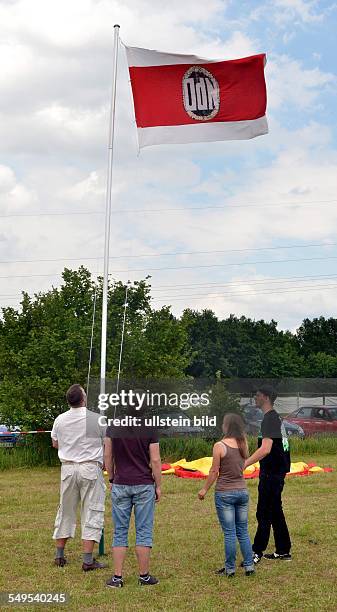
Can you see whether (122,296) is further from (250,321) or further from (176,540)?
(250,321)

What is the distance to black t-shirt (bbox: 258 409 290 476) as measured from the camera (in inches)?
293

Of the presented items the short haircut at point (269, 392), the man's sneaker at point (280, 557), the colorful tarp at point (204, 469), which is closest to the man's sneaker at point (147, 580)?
the man's sneaker at point (280, 557)

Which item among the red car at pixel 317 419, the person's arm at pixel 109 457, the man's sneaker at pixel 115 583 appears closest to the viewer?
the man's sneaker at pixel 115 583

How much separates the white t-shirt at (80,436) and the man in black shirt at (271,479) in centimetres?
158

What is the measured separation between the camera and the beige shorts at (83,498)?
24.1ft

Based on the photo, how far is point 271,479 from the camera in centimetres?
752

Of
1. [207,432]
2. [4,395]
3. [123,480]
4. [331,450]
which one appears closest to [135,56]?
[207,432]

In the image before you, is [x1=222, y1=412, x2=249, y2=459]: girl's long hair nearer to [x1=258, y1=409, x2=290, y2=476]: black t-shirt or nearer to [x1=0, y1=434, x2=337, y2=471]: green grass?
[x1=258, y1=409, x2=290, y2=476]: black t-shirt

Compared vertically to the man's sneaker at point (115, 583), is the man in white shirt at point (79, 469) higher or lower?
higher

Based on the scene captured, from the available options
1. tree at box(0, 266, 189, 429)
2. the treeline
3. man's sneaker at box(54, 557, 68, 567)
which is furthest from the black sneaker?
tree at box(0, 266, 189, 429)

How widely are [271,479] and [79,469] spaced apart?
1866 millimetres

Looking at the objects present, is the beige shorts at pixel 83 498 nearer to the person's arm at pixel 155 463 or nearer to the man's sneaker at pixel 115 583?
the man's sneaker at pixel 115 583

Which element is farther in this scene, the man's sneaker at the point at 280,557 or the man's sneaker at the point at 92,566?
the man's sneaker at the point at 280,557

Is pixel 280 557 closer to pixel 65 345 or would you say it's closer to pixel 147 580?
pixel 147 580
